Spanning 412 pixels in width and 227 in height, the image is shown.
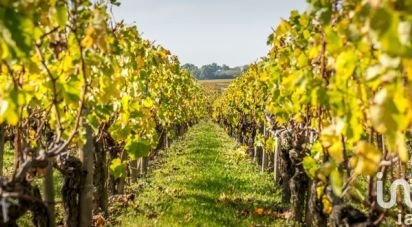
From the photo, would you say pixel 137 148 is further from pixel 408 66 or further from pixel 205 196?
pixel 205 196

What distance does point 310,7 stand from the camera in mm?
3174

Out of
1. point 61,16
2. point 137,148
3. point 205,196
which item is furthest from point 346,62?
point 205,196

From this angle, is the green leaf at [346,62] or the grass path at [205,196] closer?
the green leaf at [346,62]

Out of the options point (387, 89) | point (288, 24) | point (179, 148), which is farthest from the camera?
point (179, 148)

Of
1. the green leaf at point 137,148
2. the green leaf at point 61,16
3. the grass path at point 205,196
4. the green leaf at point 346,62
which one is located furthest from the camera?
the grass path at point 205,196

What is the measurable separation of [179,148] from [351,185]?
2186cm

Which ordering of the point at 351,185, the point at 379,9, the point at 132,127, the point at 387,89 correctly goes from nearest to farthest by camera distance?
1. the point at 379,9
2. the point at 387,89
3. the point at 351,185
4. the point at 132,127

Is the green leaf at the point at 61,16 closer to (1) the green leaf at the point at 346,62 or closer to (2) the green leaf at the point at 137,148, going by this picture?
(1) the green leaf at the point at 346,62

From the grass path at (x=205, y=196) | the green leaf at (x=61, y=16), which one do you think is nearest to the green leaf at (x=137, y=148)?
the green leaf at (x=61, y=16)

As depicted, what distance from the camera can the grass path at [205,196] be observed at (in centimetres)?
940

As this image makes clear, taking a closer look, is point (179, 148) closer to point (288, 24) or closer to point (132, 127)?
point (132, 127)

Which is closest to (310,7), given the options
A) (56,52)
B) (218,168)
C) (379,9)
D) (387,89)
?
(387,89)

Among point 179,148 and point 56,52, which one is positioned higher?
point 56,52

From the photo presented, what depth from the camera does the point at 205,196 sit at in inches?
470
